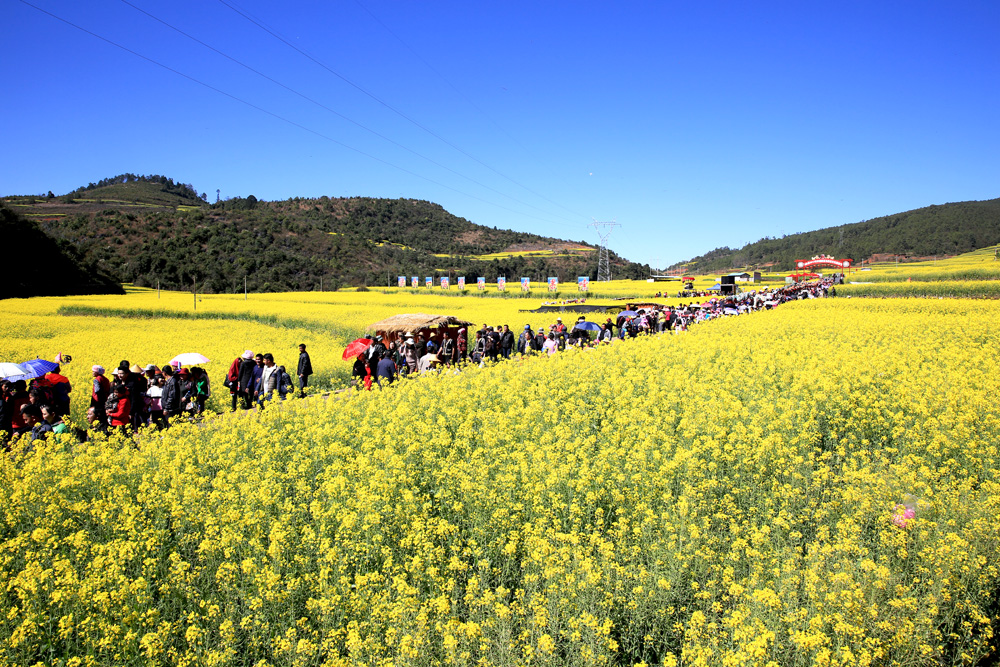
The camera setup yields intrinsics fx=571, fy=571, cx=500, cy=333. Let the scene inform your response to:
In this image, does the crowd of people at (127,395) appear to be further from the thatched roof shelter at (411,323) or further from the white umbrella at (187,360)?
the thatched roof shelter at (411,323)

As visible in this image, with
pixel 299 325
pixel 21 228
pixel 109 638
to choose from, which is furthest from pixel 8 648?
pixel 21 228

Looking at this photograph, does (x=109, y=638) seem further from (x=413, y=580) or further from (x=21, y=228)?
(x=21, y=228)

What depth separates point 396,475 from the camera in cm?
599

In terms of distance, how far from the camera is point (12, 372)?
11.6 m

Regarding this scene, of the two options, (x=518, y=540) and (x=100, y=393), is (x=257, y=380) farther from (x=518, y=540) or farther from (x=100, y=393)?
(x=518, y=540)

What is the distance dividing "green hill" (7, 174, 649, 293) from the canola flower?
47.9m

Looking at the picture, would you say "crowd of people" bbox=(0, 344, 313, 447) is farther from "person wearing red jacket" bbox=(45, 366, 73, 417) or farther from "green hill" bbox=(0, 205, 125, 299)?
"green hill" bbox=(0, 205, 125, 299)

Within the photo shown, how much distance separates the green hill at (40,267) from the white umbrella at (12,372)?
42201 mm

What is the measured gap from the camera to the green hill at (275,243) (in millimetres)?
65625

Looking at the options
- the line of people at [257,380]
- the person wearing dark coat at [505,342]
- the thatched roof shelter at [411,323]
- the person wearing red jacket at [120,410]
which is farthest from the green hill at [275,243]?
the person wearing red jacket at [120,410]

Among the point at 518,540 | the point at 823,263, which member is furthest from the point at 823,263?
the point at 518,540

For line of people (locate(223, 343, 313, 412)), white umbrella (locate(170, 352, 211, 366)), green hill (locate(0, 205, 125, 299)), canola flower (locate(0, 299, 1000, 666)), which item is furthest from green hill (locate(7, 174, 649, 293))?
canola flower (locate(0, 299, 1000, 666))

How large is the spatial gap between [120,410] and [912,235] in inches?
7137

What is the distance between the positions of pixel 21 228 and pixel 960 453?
5946 centimetres
